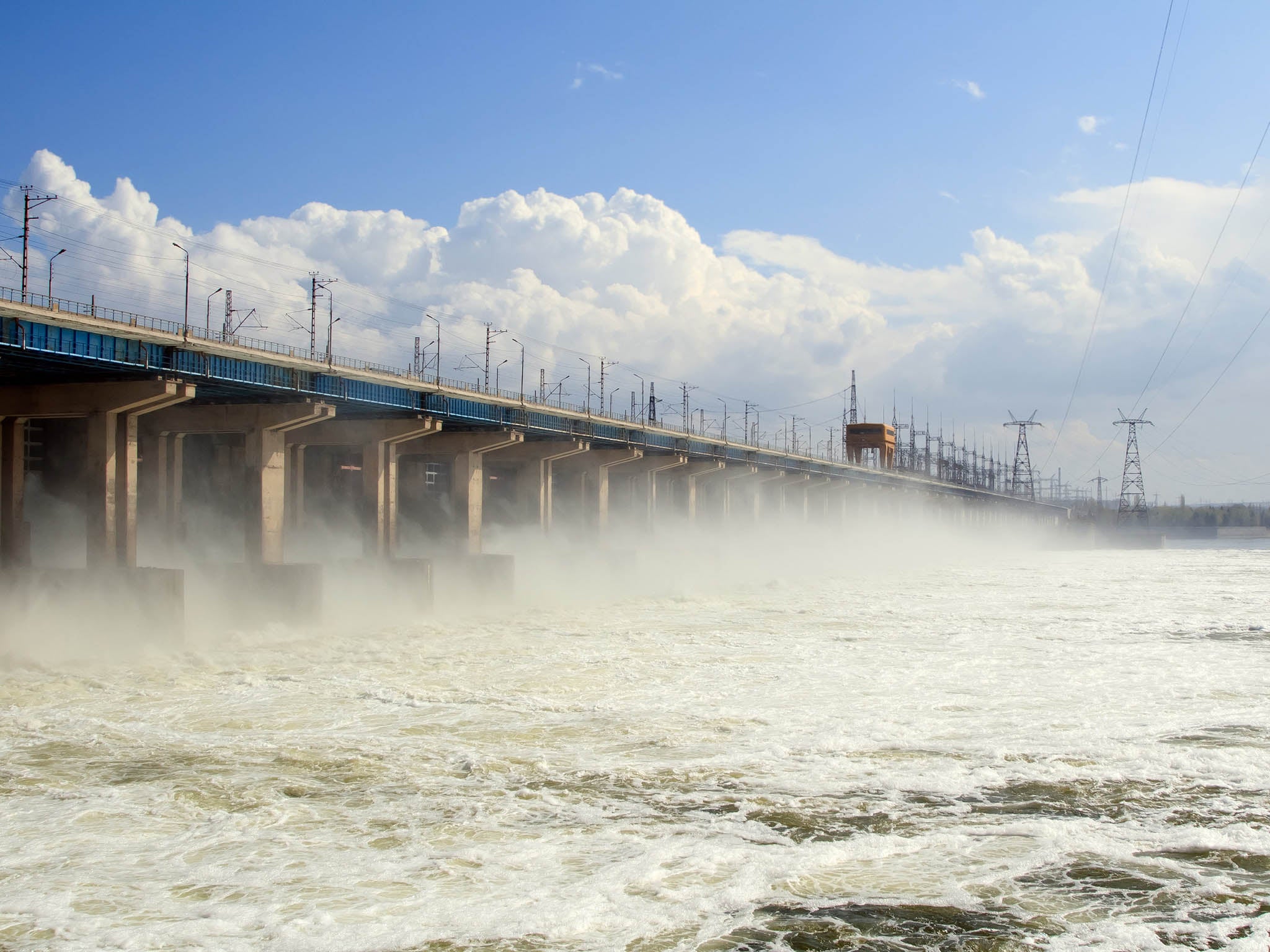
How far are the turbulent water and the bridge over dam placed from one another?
8.58m

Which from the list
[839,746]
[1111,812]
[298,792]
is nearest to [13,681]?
[298,792]

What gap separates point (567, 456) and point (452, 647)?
36.2 metres

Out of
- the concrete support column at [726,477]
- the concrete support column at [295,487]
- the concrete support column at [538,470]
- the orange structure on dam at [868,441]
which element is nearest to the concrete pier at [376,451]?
the concrete support column at [295,487]

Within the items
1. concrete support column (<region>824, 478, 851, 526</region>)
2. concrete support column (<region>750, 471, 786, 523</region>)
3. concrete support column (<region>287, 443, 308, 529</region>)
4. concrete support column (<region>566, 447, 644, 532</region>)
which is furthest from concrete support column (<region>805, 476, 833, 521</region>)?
concrete support column (<region>287, 443, 308, 529</region>)

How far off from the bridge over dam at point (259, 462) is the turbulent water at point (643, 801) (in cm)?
858

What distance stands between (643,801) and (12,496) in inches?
1248

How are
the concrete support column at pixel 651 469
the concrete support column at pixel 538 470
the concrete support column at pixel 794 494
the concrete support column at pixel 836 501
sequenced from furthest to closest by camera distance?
1. the concrete support column at pixel 836 501
2. the concrete support column at pixel 794 494
3. the concrete support column at pixel 651 469
4. the concrete support column at pixel 538 470

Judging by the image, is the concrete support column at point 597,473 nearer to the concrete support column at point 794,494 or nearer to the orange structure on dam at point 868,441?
the concrete support column at point 794,494

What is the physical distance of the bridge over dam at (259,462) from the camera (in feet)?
125

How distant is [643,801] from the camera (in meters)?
17.1

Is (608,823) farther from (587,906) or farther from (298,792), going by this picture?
(298,792)

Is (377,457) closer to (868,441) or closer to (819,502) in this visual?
(819,502)

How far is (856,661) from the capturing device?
33094 millimetres

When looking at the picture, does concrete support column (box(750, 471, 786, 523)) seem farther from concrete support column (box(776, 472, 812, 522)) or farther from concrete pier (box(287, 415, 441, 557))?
concrete pier (box(287, 415, 441, 557))
